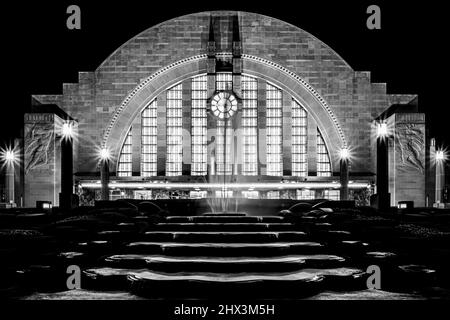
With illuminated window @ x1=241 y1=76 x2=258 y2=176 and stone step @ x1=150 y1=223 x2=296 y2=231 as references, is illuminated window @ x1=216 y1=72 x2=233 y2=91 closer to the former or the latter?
illuminated window @ x1=241 y1=76 x2=258 y2=176

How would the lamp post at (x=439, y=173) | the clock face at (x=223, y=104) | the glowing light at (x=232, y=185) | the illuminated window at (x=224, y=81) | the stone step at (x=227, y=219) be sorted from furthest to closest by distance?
the illuminated window at (x=224, y=81) → the clock face at (x=223, y=104) → the glowing light at (x=232, y=185) → the lamp post at (x=439, y=173) → the stone step at (x=227, y=219)

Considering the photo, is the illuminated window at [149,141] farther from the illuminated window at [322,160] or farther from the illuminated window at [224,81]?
the illuminated window at [322,160]

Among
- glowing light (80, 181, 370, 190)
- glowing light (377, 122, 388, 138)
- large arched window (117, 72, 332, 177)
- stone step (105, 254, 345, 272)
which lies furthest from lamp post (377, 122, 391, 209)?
large arched window (117, 72, 332, 177)

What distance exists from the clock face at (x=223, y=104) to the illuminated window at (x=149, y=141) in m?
3.91

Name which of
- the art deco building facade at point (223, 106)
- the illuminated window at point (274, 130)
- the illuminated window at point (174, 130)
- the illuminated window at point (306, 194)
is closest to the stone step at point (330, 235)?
the illuminated window at point (306, 194)

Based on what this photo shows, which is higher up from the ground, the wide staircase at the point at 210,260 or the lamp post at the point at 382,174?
the lamp post at the point at 382,174

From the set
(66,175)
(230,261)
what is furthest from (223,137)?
(230,261)

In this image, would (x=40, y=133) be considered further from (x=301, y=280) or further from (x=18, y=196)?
(x=301, y=280)

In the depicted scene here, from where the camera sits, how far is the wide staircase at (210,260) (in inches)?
369

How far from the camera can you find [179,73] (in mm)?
37562

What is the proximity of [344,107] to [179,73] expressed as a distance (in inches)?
433

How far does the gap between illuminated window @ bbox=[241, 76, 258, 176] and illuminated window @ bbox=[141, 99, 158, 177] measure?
5834 mm

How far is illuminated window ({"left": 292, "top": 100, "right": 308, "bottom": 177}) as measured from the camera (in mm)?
37438
